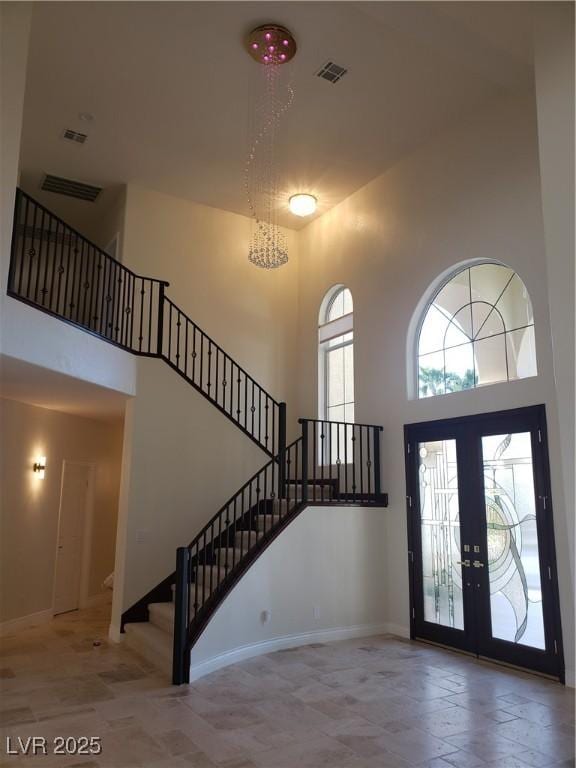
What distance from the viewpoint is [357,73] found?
19.4ft

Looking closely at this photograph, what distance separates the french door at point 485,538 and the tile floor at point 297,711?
0.31 meters

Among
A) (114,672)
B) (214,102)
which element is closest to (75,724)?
(114,672)

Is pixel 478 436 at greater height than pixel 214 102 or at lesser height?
lesser

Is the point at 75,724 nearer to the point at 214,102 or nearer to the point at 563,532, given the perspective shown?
the point at 563,532

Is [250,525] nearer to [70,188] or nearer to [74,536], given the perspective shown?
[74,536]

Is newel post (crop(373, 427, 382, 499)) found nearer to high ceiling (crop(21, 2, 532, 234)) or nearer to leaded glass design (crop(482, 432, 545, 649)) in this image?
leaded glass design (crop(482, 432, 545, 649))

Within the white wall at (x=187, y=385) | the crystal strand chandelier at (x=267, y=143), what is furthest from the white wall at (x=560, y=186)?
the white wall at (x=187, y=385)

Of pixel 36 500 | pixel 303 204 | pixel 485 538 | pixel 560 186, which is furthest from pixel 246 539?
pixel 560 186

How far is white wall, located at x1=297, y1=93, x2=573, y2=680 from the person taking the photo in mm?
5711

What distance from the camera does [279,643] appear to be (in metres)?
6.04

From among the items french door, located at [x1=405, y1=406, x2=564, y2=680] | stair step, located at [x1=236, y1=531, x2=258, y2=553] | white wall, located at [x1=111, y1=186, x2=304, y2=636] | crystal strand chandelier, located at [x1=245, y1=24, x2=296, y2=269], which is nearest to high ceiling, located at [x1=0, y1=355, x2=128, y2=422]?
white wall, located at [x1=111, y1=186, x2=304, y2=636]

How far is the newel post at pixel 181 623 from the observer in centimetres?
498

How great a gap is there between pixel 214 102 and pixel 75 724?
5.99 metres

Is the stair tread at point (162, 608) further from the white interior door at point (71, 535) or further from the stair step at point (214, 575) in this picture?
the white interior door at point (71, 535)
